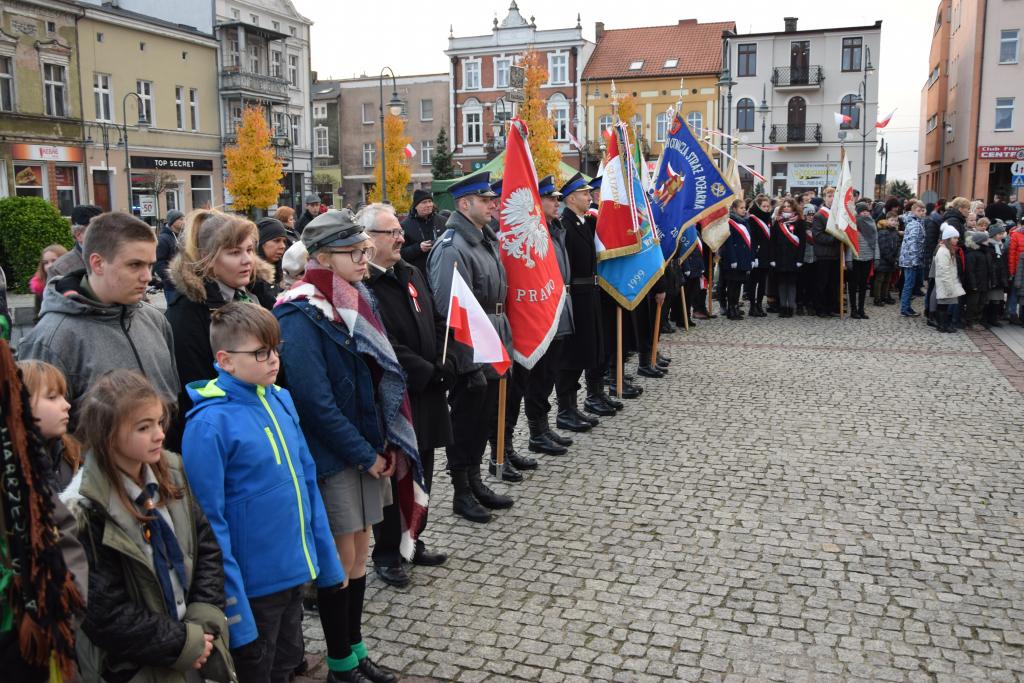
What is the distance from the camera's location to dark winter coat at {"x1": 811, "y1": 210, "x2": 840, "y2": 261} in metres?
16.3

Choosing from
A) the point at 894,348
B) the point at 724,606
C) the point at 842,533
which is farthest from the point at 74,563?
the point at 894,348

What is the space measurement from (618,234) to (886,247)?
10.9 meters

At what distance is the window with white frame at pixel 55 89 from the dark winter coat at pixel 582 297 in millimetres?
35081

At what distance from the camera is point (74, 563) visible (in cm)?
236

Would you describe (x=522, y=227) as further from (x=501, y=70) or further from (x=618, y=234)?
(x=501, y=70)

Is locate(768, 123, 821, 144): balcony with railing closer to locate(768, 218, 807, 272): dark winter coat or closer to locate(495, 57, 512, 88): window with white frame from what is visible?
locate(495, 57, 512, 88): window with white frame

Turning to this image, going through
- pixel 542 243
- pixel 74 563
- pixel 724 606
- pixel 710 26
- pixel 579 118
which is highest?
pixel 710 26

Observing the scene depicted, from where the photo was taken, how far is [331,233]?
4.04 m

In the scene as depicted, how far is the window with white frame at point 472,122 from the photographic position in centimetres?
6431

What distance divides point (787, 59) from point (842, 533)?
5820cm

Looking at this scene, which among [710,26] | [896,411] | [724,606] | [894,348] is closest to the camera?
[724,606]

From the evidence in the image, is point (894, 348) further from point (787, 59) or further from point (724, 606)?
point (787, 59)

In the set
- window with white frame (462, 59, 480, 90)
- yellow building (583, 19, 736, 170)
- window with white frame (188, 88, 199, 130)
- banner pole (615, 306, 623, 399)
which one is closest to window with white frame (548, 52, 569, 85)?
yellow building (583, 19, 736, 170)

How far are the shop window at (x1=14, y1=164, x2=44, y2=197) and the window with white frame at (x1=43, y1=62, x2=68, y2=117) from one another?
2.55m
